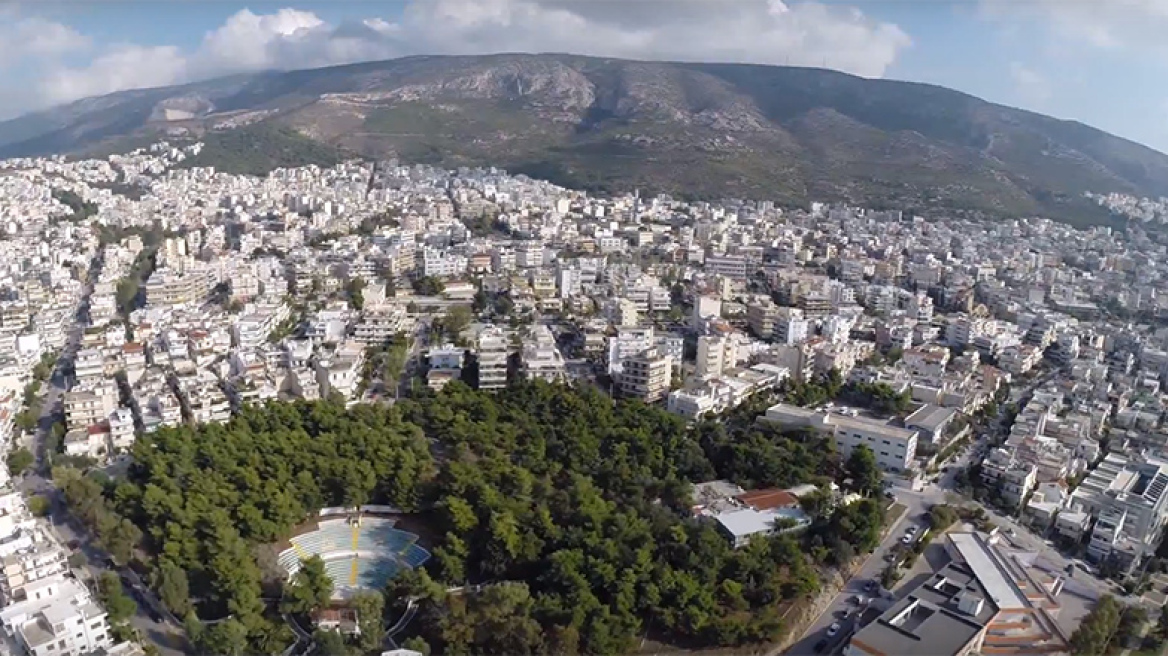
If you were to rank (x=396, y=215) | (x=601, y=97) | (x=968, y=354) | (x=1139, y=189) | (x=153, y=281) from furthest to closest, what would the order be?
1. (x=601, y=97)
2. (x=1139, y=189)
3. (x=396, y=215)
4. (x=153, y=281)
5. (x=968, y=354)

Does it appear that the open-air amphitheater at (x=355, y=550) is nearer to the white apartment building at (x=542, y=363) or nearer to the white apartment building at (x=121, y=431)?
the white apartment building at (x=121, y=431)

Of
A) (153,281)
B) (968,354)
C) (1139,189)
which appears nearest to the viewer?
(968,354)

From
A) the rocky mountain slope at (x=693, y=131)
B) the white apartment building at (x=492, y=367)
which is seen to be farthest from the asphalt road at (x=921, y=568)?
the rocky mountain slope at (x=693, y=131)

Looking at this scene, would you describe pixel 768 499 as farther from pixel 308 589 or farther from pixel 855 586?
pixel 308 589

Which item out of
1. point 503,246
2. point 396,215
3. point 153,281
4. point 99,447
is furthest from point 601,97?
point 99,447

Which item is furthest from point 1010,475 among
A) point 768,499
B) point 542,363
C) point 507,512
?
point 542,363

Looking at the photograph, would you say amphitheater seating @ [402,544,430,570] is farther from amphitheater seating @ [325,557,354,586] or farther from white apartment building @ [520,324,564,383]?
white apartment building @ [520,324,564,383]

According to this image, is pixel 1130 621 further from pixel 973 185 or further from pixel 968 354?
pixel 973 185
